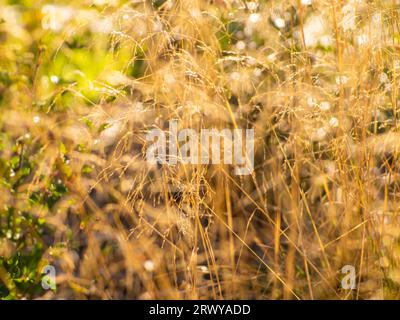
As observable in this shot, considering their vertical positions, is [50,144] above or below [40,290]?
above

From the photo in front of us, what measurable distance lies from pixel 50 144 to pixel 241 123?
635mm

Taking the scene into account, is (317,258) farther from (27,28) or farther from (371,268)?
(27,28)

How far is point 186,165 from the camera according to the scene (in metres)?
1.94

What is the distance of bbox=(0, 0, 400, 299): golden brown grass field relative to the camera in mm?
1931

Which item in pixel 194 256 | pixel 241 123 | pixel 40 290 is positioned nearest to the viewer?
pixel 194 256

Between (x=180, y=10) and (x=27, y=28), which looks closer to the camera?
(x=180, y=10)

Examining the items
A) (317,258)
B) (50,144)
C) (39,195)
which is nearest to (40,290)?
(39,195)

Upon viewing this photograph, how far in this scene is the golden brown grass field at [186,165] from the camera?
193 cm

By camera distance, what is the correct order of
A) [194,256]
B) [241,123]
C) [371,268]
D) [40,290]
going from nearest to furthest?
[194,256], [371,268], [40,290], [241,123]

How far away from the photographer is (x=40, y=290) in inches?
85.2

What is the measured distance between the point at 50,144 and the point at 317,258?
2.86 feet
